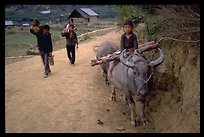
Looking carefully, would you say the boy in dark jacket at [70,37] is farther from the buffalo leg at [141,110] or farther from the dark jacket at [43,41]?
the buffalo leg at [141,110]

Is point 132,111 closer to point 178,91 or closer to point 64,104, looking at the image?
point 178,91

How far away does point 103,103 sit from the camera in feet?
27.7

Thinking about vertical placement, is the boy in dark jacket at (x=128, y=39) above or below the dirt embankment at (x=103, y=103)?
above

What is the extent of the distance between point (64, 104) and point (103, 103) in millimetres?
1014

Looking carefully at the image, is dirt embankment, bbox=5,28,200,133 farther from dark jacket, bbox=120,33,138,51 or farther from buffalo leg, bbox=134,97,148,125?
dark jacket, bbox=120,33,138,51

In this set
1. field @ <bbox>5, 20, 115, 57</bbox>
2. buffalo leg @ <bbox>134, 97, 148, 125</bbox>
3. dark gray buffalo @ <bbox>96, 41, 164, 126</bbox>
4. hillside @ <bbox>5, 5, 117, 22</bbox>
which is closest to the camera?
dark gray buffalo @ <bbox>96, 41, 164, 126</bbox>

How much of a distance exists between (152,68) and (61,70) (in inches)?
212

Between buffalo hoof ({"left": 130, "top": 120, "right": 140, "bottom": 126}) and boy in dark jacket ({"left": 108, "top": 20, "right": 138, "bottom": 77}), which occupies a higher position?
boy in dark jacket ({"left": 108, "top": 20, "right": 138, "bottom": 77})

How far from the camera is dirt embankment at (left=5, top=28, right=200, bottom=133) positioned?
22.1ft

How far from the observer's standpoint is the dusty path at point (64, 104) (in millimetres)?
→ 7184

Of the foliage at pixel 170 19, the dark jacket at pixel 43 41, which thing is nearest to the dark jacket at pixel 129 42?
the foliage at pixel 170 19

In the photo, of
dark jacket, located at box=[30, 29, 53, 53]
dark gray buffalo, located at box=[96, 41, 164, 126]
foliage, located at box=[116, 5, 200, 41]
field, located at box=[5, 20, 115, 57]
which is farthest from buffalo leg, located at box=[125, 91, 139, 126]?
field, located at box=[5, 20, 115, 57]

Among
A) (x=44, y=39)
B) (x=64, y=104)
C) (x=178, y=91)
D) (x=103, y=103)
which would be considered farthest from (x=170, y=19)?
(x=44, y=39)
